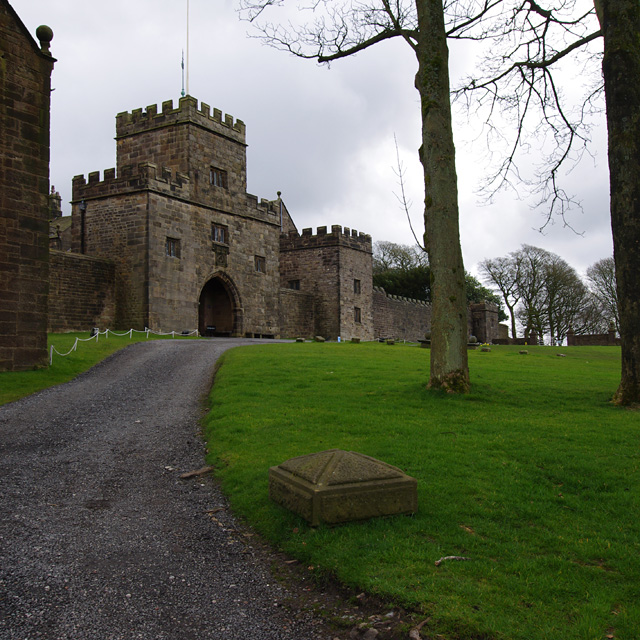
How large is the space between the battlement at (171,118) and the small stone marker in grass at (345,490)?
1082 inches

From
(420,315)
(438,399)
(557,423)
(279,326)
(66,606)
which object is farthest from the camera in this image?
(420,315)

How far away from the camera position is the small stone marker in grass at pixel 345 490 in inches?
184

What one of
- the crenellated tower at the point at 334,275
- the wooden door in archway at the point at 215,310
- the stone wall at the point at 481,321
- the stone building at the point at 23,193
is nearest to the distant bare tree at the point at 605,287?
the stone wall at the point at 481,321

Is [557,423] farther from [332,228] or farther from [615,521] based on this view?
[332,228]

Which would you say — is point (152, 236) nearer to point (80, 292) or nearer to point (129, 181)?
point (129, 181)

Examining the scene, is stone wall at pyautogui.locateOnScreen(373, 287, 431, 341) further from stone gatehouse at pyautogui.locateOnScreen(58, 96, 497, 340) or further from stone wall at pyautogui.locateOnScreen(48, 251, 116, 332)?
stone wall at pyautogui.locateOnScreen(48, 251, 116, 332)

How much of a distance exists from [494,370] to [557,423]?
675 cm

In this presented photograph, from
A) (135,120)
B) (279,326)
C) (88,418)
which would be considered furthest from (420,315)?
(88,418)

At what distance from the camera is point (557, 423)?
7871 mm

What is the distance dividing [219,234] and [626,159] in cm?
2434

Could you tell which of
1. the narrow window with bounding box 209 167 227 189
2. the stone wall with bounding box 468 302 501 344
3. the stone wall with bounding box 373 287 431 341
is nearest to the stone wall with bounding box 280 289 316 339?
the stone wall with bounding box 373 287 431 341

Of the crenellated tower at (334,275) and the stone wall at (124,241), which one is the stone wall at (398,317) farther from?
the stone wall at (124,241)

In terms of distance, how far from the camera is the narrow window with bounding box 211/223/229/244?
3030cm

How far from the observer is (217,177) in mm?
31000
